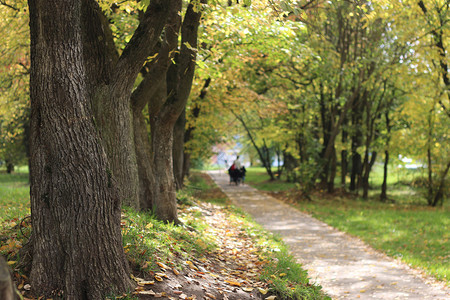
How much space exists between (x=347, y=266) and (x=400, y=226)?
523 centimetres

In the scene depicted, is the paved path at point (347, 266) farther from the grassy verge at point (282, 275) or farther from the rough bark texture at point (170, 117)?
the rough bark texture at point (170, 117)

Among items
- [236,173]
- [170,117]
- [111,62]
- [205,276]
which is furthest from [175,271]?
[236,173]

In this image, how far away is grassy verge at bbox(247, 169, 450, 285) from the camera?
28.6 feet

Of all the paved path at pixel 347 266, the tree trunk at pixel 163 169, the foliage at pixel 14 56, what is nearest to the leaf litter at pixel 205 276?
the tree trunk at pixel 163 169

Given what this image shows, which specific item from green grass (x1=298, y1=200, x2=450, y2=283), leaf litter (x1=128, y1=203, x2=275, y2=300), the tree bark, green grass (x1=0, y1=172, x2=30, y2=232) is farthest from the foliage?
green grass (x1=298, y1=200, x2=450, y2=283)

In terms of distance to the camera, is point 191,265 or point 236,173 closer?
point 191,265

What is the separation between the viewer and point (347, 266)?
796 centimetres

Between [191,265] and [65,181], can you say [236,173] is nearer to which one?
[191,265]

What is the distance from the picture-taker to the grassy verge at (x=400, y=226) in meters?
8.73

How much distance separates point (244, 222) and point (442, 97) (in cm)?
1020

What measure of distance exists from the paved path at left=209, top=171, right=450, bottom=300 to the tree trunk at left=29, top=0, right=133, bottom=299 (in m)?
3.85

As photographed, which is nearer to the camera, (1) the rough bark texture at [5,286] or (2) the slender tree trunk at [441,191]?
(1) the rough bark texture at [5,286]

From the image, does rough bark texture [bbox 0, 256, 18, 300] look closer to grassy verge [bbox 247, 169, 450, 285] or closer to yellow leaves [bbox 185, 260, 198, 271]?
yellow leaves [bbox 185, 260, 198, 271]

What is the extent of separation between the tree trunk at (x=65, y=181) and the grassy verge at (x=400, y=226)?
596cm
